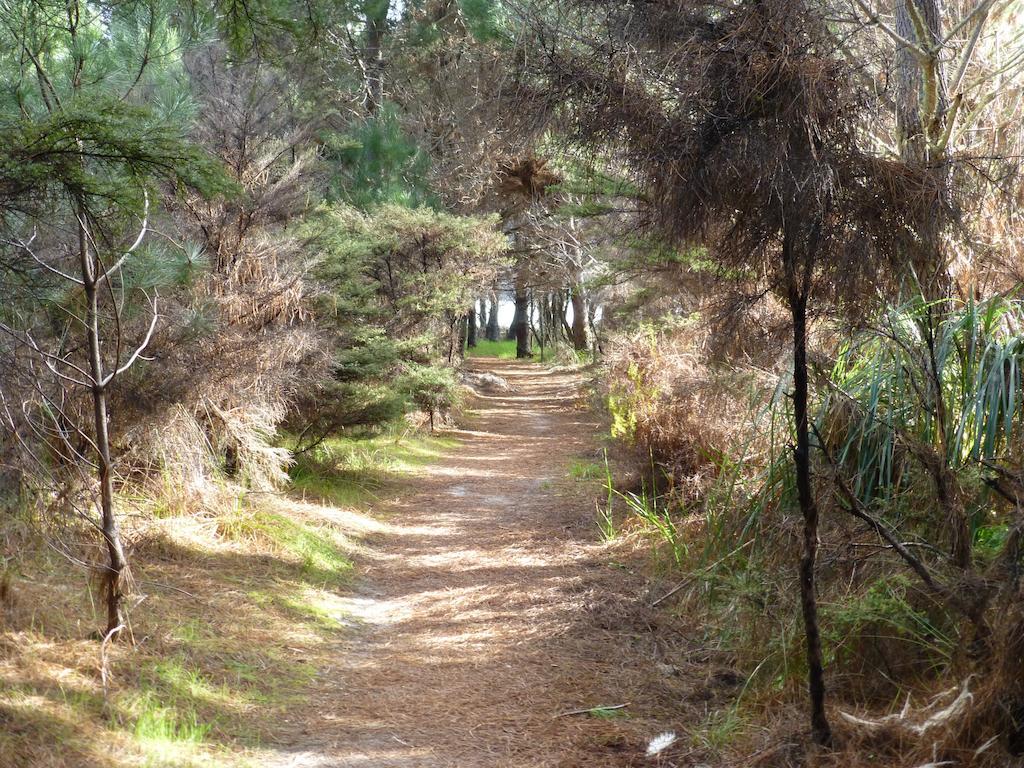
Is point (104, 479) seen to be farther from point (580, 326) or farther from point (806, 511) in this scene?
point (580, 326)

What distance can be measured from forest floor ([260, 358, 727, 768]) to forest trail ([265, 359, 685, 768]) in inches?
→ 0.5

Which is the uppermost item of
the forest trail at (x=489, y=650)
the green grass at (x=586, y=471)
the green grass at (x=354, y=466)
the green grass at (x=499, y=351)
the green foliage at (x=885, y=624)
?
the green grass at (x=499, y=351)

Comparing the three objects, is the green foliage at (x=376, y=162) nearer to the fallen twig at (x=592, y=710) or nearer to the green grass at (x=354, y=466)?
the green grass at (x=354, y=466)

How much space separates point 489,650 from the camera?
233 inches

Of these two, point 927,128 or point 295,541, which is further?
point 295,541

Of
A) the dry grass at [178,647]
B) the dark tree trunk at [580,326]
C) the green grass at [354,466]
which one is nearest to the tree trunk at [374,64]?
the green grass at [354,466]

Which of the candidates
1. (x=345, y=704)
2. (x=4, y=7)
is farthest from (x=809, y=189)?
(x=4, y=7)

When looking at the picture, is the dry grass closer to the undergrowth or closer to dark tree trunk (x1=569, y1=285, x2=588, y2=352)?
the undergrowth

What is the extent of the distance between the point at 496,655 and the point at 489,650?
0.12 m

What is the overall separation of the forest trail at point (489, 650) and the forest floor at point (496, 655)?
1 centimetres

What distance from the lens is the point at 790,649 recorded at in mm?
4402

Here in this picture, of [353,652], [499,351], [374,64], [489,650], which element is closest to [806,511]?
[489,650]

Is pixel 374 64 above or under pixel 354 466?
above

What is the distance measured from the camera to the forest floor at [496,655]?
14.5 ft
